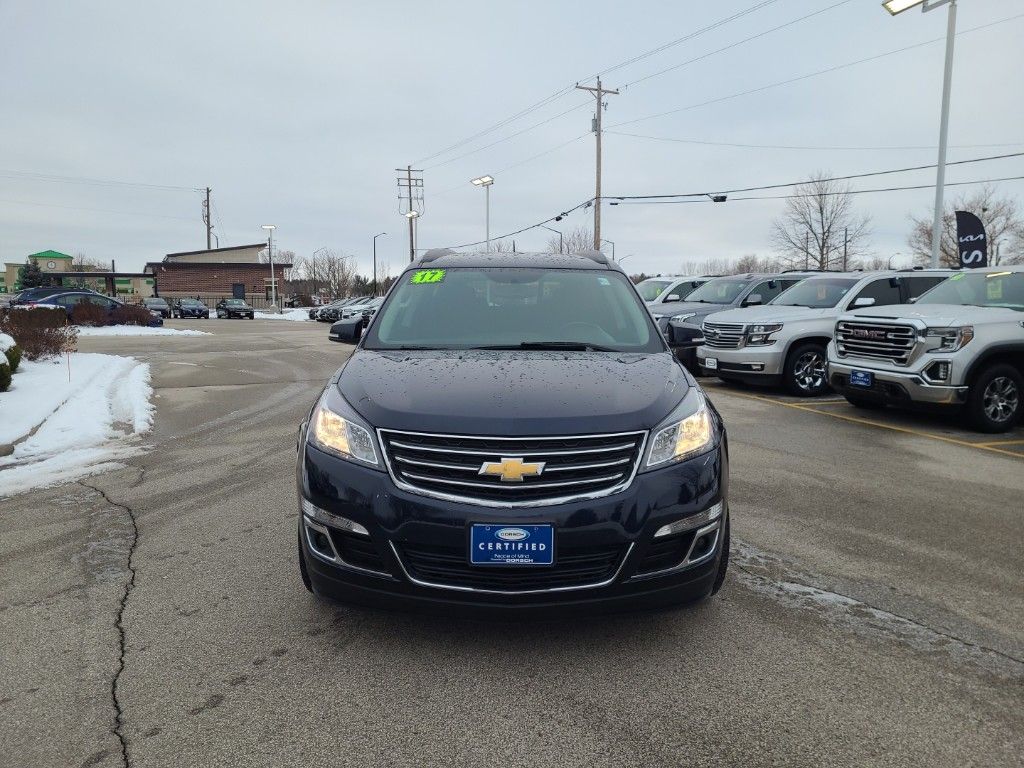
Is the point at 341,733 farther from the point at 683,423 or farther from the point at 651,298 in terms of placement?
the point at 651,298

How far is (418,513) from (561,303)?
6.72 feet

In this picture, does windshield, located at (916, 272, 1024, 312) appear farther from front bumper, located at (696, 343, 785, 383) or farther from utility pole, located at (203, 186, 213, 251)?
utility pole, located at (203, 186, 213, 251)

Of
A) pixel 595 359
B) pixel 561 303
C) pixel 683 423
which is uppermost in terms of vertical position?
pixel 561 303

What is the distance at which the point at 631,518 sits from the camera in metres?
2.79

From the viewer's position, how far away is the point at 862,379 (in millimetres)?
8688

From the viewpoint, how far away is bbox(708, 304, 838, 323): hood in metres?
10.9

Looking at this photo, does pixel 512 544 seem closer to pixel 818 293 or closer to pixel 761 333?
pixel 761 333

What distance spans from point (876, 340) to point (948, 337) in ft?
2.62

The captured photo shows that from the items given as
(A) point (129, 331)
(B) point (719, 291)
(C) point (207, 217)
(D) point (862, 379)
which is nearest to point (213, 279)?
(C) point (207, 217)

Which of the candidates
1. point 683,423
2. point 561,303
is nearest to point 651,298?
point 561,303

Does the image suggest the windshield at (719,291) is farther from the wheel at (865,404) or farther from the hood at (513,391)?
the hood at (513,391)

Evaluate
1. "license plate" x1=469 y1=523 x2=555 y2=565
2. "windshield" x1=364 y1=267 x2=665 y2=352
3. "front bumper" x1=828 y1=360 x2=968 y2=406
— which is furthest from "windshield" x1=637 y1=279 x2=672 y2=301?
"license plate" x1=469 y1=523 x2=555 y2=565

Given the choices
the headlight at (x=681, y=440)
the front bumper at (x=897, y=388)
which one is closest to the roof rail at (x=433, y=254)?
the headlight at (x=681, y=440)

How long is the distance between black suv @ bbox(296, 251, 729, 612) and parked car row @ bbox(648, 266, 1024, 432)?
3052 mm
